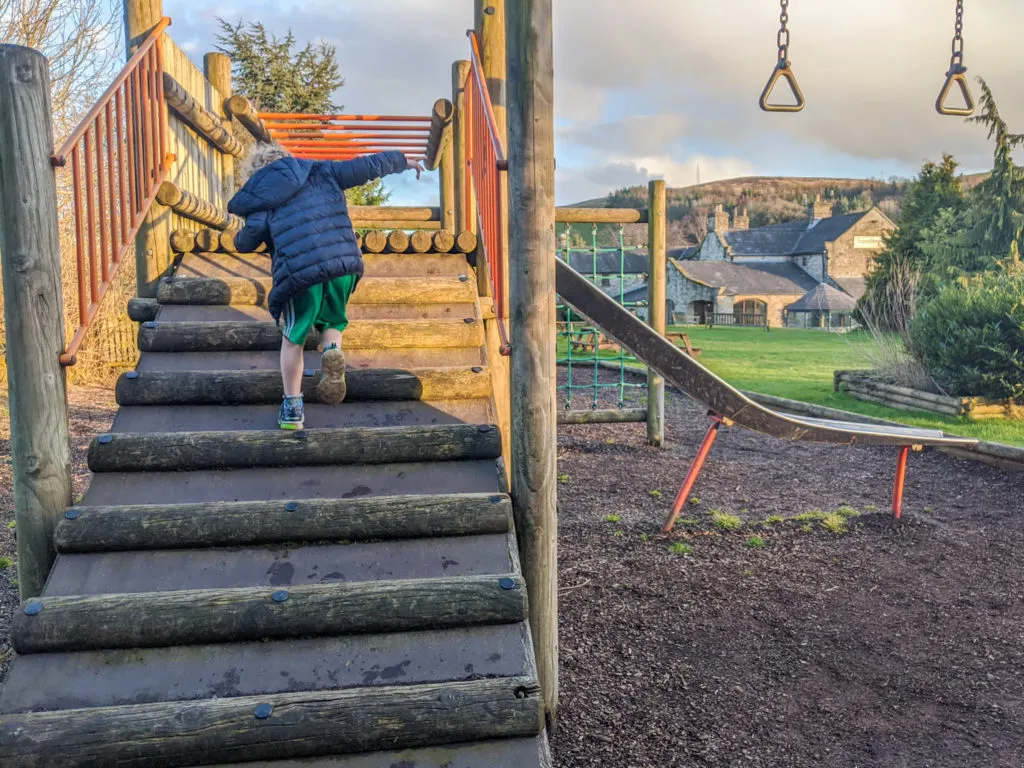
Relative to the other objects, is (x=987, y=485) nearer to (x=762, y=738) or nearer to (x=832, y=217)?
(x=762, y=738)

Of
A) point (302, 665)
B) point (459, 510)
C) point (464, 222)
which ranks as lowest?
point (302, 665)

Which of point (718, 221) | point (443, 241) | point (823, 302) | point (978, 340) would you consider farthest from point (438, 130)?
point (718, 221)

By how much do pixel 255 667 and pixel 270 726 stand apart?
274mm

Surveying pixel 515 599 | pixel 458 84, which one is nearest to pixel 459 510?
pixel 515 599

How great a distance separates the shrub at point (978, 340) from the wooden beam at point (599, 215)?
5013mm

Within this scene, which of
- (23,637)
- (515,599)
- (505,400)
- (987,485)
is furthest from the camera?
(987,485)

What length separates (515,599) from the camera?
109 inches

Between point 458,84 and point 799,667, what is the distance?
16.0 ft

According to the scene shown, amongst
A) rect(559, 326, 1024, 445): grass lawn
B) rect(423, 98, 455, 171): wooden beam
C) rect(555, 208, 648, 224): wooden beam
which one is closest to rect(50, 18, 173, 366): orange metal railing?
rect(423, 98, 455, 171): wooden beam

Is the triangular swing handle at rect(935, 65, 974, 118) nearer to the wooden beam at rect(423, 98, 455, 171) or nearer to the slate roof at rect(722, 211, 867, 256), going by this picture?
the wooden beam at rect(423, 98, 455, 171)

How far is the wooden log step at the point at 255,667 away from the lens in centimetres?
250

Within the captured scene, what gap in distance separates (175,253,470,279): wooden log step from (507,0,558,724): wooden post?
2042 mm

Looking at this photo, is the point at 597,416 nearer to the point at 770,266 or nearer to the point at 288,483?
the point at 288,483

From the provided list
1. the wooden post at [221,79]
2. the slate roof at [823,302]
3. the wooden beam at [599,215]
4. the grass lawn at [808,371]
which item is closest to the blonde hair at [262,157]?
the wooden post at [221,79]
